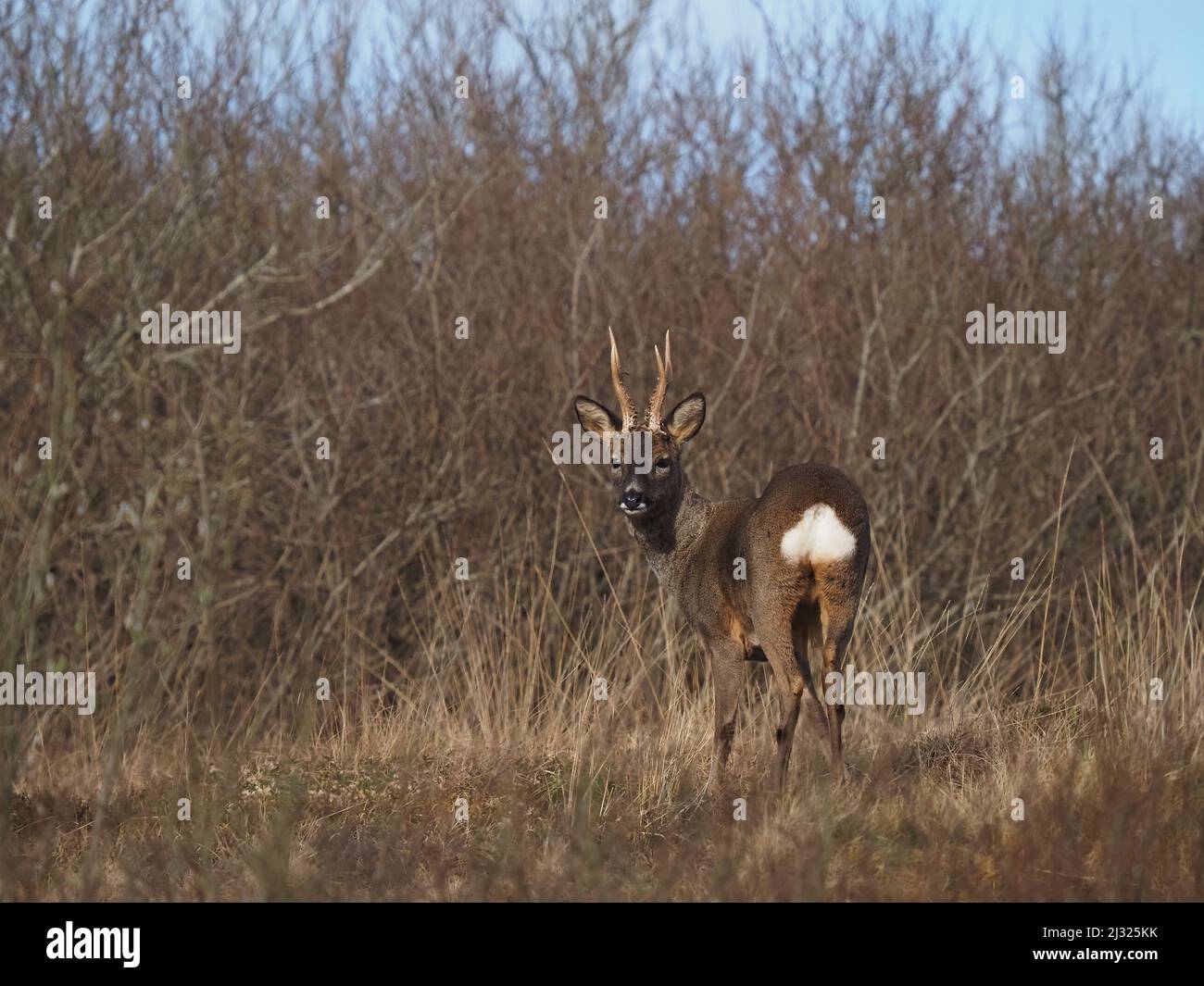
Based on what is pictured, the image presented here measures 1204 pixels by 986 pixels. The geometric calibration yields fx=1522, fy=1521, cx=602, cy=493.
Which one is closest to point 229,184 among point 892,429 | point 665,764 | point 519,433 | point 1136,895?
point 519,433

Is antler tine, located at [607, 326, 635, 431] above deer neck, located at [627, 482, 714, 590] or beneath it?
above

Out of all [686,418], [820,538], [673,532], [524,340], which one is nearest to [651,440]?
[686,418]

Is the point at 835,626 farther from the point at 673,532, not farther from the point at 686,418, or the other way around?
the point at 686,418

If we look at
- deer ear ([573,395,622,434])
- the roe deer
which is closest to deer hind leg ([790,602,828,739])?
the roe deer

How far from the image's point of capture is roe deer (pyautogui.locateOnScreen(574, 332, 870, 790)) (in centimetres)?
550

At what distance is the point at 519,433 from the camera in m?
12.5

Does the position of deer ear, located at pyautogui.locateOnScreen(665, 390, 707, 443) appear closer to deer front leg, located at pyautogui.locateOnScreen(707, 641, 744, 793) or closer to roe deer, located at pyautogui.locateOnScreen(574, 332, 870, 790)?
roe deer, located at pyautogui.locateOnScreen(574, 332, 870, 790)

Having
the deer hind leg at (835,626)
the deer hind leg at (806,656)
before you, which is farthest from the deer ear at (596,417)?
the deer hind leg at (835,626)

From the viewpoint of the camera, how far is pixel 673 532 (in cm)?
653

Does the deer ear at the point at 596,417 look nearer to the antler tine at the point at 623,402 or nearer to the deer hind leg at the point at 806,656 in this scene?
the antler tine at the point at 623,402

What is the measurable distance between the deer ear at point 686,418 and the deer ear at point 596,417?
0.23 m

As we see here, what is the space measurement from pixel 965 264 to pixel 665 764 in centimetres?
836

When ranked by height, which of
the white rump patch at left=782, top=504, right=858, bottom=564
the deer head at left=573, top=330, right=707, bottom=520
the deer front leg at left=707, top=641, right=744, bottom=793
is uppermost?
the deer head at left=573, top=330, right=707, bottom=520

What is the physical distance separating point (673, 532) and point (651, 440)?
45 centimetres
